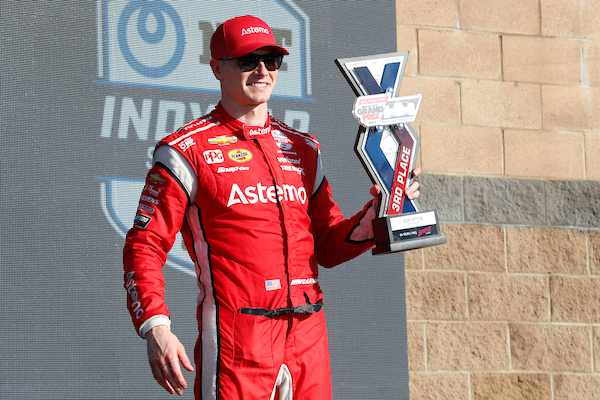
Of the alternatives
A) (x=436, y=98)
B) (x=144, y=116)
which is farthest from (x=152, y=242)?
(x=436, y=98)

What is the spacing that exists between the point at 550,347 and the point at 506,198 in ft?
2.88

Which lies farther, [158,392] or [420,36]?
[420,36]

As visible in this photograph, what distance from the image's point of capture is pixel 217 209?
2.22 metres

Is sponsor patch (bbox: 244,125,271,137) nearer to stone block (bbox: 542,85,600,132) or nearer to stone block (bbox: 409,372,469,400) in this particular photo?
stone block (bbox: 409,372,469,400)

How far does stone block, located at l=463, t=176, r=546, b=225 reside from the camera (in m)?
4.13

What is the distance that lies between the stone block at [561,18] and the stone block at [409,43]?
34.2 inches

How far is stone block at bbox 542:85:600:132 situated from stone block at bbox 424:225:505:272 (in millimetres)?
784

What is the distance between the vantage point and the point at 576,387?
4.12 m

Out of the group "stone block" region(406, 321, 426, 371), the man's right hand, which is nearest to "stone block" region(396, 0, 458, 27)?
"stone block" region(406, 321, 426, 371)

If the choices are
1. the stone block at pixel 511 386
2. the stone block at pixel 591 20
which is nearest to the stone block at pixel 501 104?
the stone block at pixel 591 20

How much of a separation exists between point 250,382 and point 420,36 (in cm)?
264

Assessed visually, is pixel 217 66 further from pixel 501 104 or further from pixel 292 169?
pixel 501 104

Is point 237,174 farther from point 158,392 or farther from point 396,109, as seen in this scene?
point 158,392

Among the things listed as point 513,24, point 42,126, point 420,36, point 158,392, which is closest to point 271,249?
point 158,392
